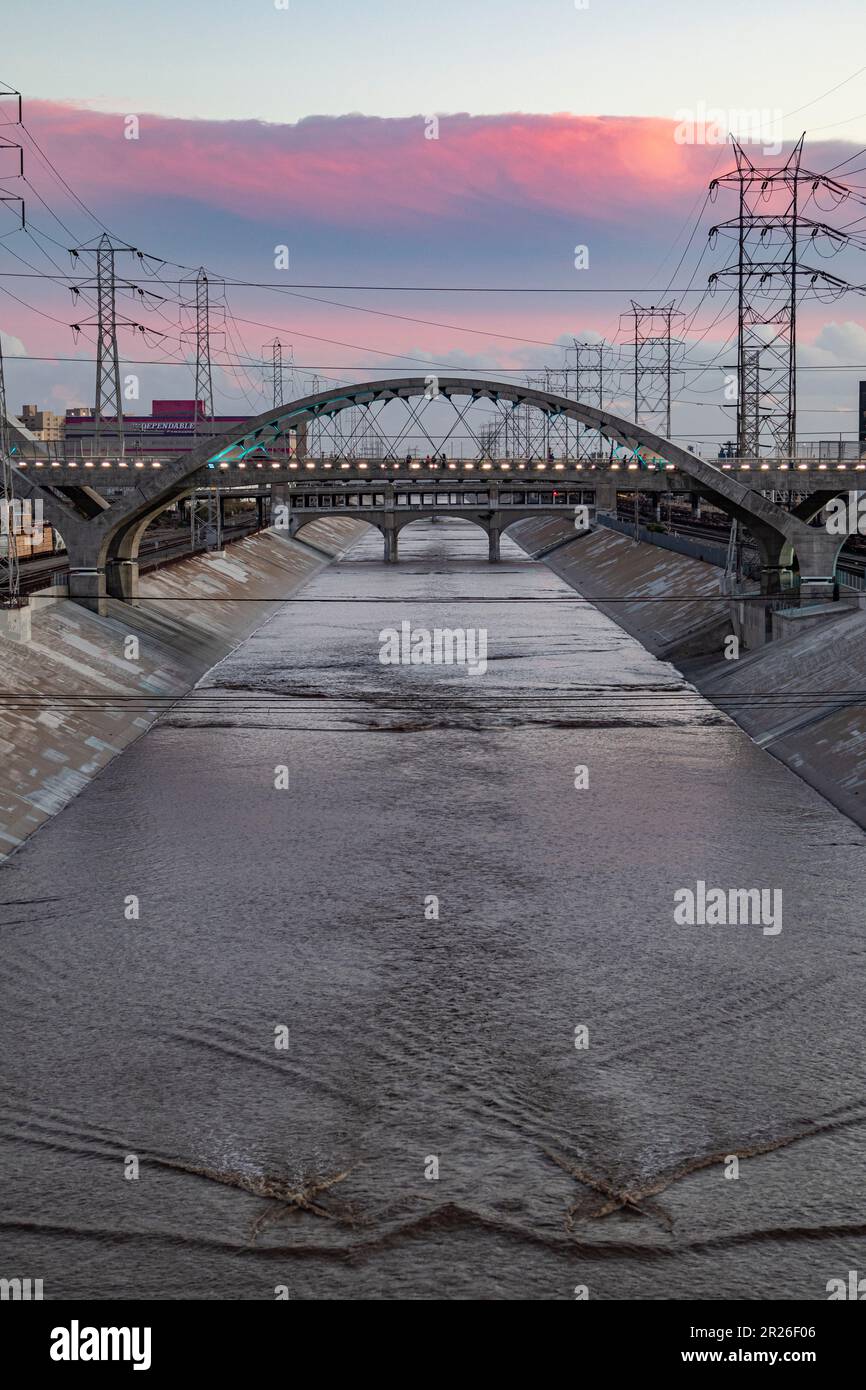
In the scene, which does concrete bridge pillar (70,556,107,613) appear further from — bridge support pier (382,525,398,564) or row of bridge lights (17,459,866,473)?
bridge support pier (382,525,398,564)

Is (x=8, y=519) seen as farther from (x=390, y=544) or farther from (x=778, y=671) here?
(x=390, y=544)

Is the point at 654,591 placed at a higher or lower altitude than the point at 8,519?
lower

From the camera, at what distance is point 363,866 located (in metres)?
39.9

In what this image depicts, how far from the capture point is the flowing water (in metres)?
20.6

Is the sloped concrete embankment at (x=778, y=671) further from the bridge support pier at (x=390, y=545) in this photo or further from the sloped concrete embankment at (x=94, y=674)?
the bridge support pier at (x=390, y=545)

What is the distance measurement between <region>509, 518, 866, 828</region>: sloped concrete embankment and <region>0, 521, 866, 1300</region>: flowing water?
1608 mm

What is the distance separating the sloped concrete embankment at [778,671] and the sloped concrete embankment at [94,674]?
86.2 feet

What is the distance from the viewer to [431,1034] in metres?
28.1

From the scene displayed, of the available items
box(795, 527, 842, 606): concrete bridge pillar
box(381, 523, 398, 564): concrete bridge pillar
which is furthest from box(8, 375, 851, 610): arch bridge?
box(381, 523, 398, 564): concrete bridge pillar

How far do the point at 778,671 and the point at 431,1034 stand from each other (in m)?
40.8

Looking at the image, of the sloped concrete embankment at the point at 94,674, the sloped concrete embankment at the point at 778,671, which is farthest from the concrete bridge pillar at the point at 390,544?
the sloped concrete embankment at the point at 778,671

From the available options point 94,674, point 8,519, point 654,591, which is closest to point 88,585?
point 94,674

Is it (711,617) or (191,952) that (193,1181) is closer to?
(191,952)
